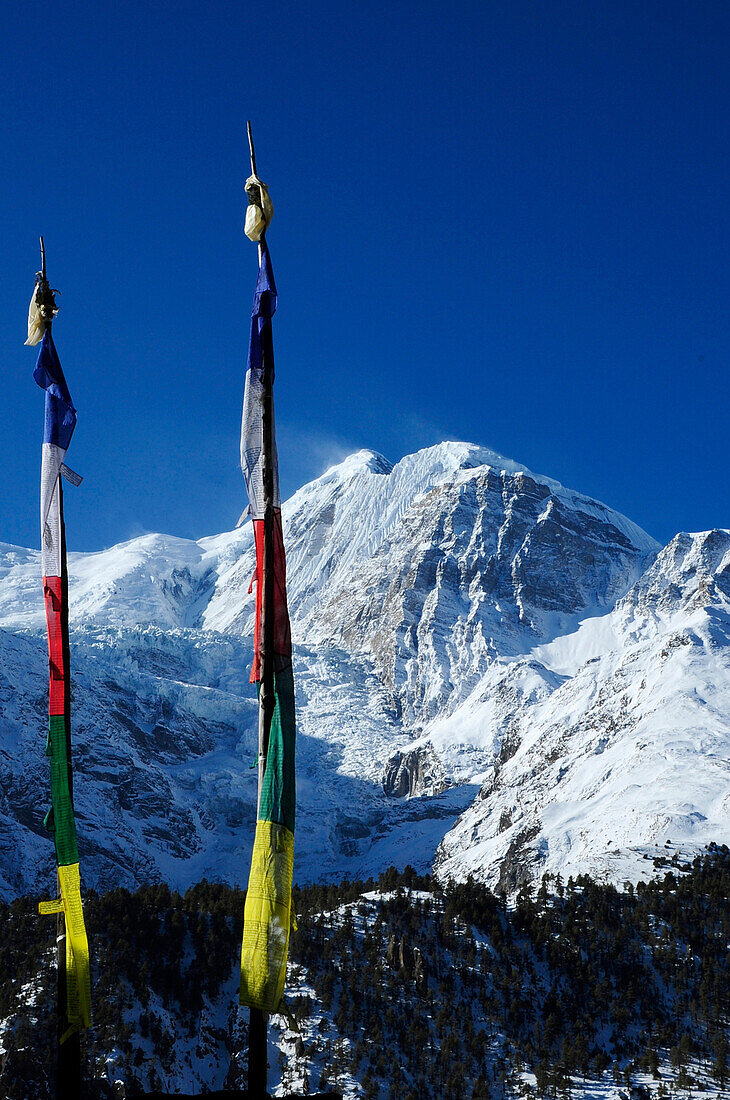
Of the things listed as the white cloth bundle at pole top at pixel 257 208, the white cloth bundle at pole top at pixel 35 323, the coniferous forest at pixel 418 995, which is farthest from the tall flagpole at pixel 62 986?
the coniferous forest at pixel 418 995

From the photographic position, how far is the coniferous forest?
308 feet

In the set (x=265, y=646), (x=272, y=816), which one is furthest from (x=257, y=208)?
(x=272, y=816)

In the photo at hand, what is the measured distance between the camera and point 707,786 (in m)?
163

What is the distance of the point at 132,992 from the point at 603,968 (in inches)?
1833

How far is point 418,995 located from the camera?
106375 mm

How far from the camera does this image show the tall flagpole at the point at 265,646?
1135 cm

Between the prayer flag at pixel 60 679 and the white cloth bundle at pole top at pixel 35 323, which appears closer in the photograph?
the prayer flag at pixel 60 679

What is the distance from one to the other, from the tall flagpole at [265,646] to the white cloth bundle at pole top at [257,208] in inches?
7.8

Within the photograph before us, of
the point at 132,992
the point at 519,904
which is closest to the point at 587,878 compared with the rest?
the point at 519,904

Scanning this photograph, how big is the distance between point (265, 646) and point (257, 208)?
5.73m

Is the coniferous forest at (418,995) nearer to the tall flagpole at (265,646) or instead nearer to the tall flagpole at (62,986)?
the tall flagpole at (62,986)

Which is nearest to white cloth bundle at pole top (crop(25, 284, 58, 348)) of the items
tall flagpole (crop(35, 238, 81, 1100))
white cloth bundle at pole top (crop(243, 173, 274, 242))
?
tall flagpole (crop(35, 238, 81, 1100))

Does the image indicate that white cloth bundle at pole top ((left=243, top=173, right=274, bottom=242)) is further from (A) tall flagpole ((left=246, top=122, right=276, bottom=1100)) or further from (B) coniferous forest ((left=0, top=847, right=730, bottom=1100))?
(B) coniferous forest ((left=0, top=847, right=730, bottom=1100))

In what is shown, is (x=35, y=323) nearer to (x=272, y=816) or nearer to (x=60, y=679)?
(x=60, y=679)
